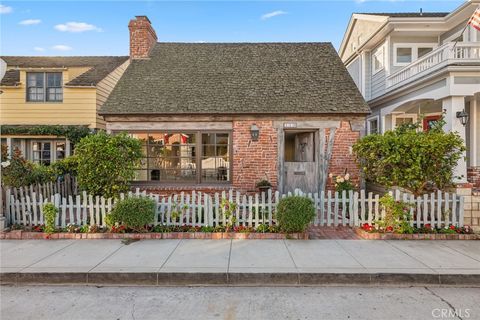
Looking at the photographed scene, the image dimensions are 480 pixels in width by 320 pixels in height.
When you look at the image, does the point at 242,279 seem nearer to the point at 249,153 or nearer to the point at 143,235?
the point at 143,235

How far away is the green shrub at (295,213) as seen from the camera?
5.99 metres

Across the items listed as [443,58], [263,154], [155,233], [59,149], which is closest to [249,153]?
[263,154]

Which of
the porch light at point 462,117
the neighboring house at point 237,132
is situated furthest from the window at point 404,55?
the porch light at point 462,117

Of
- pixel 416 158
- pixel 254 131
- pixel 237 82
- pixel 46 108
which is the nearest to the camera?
pixel 416 158

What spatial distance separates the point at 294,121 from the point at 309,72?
2.72 m

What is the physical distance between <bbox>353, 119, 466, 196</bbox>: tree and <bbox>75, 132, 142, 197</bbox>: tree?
6.05 metres

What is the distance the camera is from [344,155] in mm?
9039

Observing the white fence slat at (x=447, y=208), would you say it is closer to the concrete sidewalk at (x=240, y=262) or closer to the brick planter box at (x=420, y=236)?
the brick planter box at (x=420, y=236)

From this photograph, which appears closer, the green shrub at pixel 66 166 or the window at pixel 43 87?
the green shrub at pixel 66 166

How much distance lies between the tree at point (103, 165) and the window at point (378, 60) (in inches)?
422

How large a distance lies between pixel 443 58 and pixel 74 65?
1536cm

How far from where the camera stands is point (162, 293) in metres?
4.13

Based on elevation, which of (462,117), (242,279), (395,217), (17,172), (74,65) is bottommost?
(242,279)

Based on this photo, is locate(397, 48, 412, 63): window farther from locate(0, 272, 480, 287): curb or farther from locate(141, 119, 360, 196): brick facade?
locate(0, 272, 480, 287): curb
